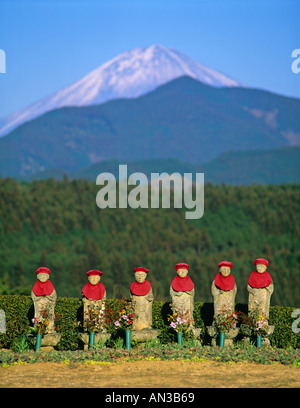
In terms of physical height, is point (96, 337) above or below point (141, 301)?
below

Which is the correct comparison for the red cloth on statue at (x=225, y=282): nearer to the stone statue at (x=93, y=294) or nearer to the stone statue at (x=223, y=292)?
the stone statue at (x=223, y=292)

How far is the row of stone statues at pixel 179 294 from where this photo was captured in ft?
55.2

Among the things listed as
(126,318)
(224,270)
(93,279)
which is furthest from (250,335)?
(93,279)

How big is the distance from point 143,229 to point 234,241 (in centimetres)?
787

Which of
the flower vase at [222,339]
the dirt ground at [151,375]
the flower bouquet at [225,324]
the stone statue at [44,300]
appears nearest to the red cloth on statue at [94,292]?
the stone statue at [44,300]

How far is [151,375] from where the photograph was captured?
14.1 m

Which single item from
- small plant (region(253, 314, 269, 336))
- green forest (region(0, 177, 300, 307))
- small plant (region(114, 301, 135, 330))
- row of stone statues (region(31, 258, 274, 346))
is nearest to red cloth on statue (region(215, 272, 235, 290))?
row of stone statues (region(31, 258, 274, 346))

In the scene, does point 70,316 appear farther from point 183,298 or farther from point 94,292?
point 183,298

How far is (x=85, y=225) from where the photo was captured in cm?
6103

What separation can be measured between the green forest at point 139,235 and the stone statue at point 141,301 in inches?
1296

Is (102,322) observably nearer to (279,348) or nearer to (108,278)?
(279,348)

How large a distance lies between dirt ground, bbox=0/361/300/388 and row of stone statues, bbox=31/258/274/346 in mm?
1921

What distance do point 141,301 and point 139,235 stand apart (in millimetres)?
44116

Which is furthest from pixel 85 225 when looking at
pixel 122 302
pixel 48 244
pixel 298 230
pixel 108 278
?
pixel 122 302
